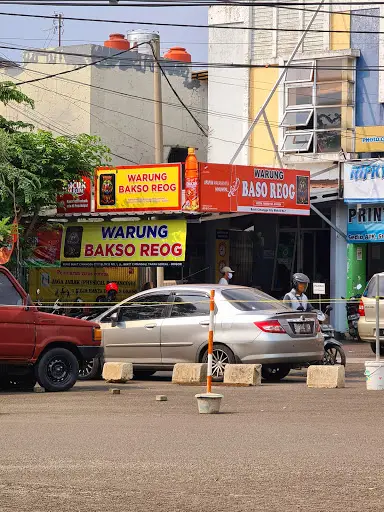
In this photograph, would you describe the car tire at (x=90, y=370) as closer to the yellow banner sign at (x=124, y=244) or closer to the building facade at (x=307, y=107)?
the yellow banner sign at (x=124, y=244)

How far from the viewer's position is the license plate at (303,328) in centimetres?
1830

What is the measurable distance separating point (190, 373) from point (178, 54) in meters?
31.7

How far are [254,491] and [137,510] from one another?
1.08 m

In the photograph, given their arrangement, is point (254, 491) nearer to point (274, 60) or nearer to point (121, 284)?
point (121, 284)

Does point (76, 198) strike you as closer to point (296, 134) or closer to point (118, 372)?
point (296, 134)

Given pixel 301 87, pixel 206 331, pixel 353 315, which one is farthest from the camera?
pixel 301 87

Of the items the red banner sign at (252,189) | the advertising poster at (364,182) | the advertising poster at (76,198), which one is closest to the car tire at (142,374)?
the red banner sign at (252,189)

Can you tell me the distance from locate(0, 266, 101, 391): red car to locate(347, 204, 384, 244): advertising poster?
51.7ft

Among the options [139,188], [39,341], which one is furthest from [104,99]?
[39,341]

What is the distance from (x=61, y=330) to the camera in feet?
56.5

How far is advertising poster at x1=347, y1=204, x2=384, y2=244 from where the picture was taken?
105 ft

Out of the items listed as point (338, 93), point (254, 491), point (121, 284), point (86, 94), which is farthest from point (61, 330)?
point (86, 94)

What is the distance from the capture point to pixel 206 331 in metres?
18.6

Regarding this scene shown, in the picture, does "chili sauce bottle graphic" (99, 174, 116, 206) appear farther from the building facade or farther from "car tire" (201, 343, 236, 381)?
"car tire" (201, 343, 236, 381)
